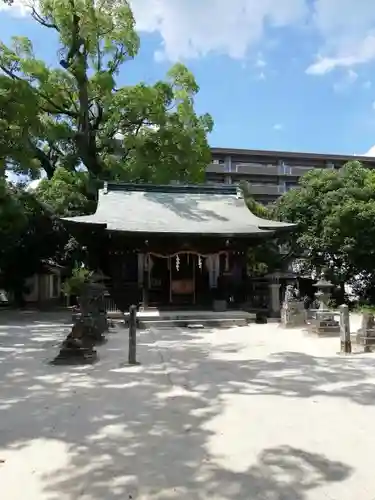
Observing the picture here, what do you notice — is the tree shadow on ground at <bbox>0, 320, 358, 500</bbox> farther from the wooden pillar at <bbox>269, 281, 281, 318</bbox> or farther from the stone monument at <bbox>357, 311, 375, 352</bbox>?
the wooden pillar at <bbox>269, 281, 281, 318</bbox>

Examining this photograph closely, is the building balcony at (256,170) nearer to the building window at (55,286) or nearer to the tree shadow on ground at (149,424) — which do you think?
the building window at (55,286)

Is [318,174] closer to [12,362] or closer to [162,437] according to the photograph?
[12,362]

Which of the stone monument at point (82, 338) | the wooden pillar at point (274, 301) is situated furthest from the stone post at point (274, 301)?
the stone monument at point (82, 338)

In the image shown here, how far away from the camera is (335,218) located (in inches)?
825

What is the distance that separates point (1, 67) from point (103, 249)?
1066 centimetres

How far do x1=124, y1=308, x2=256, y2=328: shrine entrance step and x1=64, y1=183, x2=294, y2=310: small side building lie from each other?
1.02m

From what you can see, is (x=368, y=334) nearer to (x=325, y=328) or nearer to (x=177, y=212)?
(x=325, y=328)

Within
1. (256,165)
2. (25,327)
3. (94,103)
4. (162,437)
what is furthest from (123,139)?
(256,165)

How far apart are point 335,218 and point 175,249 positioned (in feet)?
25.0

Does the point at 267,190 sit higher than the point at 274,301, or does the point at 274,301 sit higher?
the point at 267,190

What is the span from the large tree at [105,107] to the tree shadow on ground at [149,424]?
56.2 ft

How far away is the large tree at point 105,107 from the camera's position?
930 inches

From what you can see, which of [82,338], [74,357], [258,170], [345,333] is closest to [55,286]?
[82,338]

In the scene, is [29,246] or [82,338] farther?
[29,246]
